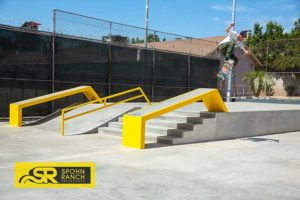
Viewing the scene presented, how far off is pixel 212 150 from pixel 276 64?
2022 centimetres

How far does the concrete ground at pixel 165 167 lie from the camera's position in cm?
493

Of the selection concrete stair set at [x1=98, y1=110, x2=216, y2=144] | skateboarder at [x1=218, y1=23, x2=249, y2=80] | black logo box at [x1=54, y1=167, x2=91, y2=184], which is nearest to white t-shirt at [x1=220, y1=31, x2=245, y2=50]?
skateboarder at [x1=218, y1=23, x2=249, y2=80]

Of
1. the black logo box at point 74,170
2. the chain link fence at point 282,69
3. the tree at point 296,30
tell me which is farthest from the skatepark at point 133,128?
the tree at point 296,30

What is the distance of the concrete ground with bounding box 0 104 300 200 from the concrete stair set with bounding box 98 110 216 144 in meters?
0.44

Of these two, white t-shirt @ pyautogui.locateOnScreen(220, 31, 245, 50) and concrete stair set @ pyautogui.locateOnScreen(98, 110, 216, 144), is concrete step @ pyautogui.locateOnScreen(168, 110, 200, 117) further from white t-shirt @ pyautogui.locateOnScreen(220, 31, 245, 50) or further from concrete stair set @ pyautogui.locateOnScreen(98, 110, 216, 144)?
white t-shirt @ pyautogui.locateOnScreen(220, 31, 245, 50)

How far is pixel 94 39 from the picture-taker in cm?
1703

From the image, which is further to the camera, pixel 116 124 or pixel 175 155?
pixel 116 124

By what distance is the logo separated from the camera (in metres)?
5.08

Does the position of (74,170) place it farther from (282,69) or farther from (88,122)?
(282,69)

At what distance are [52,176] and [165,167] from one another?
2.15 m

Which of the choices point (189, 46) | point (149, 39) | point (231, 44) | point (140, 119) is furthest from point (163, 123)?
point (189, 46)

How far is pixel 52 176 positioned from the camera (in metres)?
5.33

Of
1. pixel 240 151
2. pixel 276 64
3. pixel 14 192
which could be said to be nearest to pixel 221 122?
pixel 240 151

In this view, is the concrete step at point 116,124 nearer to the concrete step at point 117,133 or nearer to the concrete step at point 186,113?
the concrete step at point 117,133
